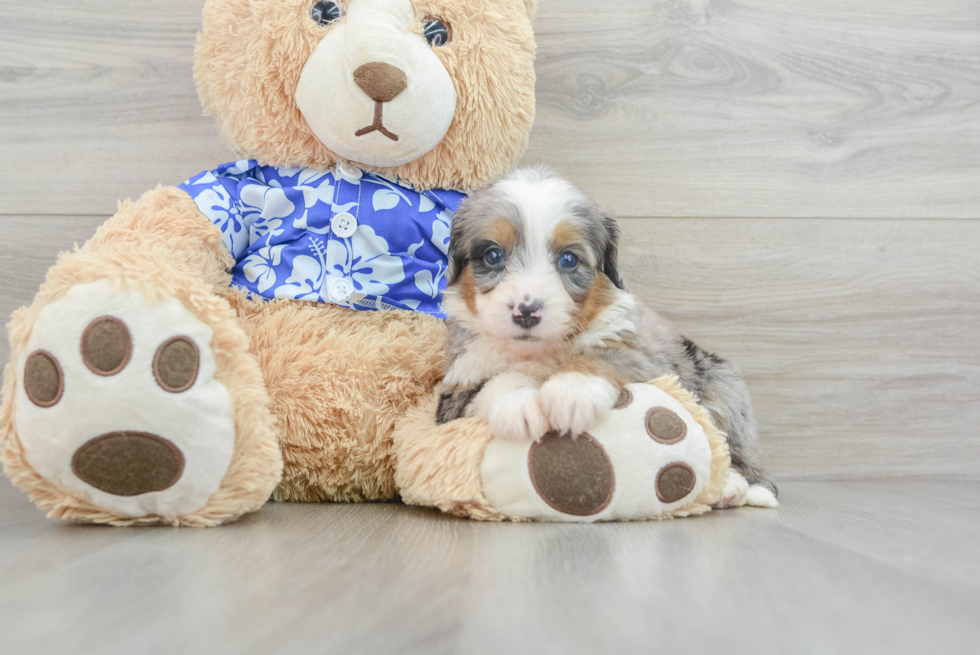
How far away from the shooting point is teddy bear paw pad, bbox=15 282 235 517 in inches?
49.9

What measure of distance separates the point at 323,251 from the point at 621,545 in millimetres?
1039

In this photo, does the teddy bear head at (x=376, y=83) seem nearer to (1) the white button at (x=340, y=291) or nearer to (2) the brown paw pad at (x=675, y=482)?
(1) the white button at (x=340, y=291)

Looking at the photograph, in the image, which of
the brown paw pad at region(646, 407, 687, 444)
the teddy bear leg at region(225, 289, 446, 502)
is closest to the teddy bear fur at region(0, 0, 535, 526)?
Answer: the teddy bear leg at region(225, 289, 446, 502)

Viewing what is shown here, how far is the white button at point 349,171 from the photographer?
1.87m

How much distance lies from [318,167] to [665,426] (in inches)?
42.5

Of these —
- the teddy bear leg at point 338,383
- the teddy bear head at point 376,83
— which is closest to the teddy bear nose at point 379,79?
the teddy bear head at point 376,83

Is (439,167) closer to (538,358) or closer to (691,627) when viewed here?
(538,358)

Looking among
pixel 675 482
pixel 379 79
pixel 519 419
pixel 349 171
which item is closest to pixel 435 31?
pixel 379 79

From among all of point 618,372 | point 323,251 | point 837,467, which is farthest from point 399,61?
point 837,467

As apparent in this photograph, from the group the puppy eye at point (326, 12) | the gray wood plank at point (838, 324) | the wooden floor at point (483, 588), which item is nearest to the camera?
the wooden floor at point (483, 588)

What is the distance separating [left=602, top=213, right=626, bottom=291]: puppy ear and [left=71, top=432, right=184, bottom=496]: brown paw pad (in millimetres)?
977

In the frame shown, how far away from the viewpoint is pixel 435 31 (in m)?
→ 1.81

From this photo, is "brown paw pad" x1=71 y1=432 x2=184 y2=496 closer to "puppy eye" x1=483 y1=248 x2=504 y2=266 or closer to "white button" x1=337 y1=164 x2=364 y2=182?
"puppy eye" x1=483 y1=248 x2=504 y2=266

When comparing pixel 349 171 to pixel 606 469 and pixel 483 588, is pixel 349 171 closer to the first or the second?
pixel 606 469
